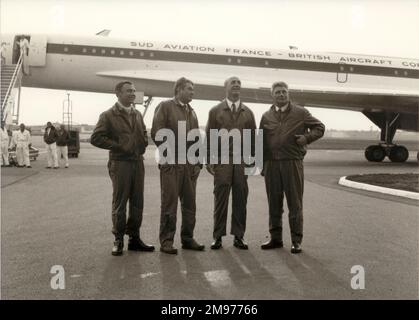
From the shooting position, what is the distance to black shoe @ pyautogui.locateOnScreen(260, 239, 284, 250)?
17.6ft

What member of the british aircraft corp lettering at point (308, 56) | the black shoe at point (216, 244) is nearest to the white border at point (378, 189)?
the black shoe at point (216, 244)

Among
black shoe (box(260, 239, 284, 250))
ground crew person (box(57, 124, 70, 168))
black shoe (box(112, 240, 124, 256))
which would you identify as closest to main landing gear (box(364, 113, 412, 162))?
ground crew person (box(57, 124, 70, 168))

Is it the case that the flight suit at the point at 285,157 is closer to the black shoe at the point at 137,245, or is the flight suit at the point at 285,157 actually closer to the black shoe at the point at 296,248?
the black shoe at the point at 296,248

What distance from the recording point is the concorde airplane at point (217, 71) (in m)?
16.9

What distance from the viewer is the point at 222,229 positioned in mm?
5406

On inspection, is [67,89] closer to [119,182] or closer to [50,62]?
[50,62]

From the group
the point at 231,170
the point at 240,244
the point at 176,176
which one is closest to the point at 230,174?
the point at 231,170

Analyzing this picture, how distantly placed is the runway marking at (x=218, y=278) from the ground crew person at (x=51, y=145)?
1212 centimetres

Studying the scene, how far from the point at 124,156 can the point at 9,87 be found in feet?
40.9

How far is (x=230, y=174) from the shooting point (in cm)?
552

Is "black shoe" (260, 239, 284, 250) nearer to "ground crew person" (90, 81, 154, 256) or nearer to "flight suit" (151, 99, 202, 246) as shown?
"flight suit" (151, 99, 202, 246)

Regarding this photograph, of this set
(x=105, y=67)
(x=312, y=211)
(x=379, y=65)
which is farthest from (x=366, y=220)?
(x=379, y=65)

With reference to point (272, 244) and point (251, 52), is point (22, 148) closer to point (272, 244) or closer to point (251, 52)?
point (251, 52)

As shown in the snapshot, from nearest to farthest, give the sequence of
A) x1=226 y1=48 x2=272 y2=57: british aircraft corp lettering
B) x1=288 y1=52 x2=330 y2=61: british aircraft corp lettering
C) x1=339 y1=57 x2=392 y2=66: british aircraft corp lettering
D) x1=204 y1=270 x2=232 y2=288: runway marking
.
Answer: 1. x1=204 y1=270 x2=232 y2=288: runway marking
2. x1=226 y1=48 x2=272 y2=57: british aircraft corp lettering
3. x1=288 y1=52 x2=330 y2=61: british aircraft corp lettering
4. x1=339 y1=57 x2=392 y2=66: british aircraft corp lettering
